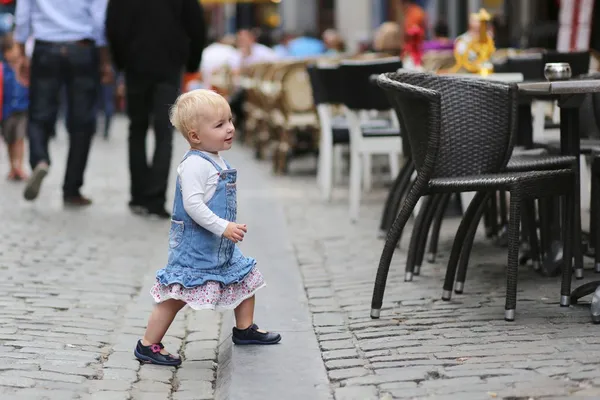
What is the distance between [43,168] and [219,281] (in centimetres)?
606

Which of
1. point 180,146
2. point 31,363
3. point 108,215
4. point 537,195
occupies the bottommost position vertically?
point 180,146

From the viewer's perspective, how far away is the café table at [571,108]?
19.8 feet

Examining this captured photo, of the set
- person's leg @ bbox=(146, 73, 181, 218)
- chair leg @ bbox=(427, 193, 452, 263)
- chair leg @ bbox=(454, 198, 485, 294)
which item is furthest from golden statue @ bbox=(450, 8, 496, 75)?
chair leg @ bbox=(454, 198, 485, 294)

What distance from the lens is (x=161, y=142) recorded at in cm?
1042

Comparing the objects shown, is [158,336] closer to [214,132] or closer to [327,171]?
[214,132]

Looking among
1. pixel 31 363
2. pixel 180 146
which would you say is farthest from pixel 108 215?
pixel 180 146

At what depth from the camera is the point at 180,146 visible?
64.4 ft

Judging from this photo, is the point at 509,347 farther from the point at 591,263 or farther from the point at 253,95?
the point at 253,95

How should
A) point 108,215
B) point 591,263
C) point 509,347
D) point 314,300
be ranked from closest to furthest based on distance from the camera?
1. point 509,347
2. point 314,300
3. point 591,263
4. point 108,215

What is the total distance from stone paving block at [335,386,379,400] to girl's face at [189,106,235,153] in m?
1.13

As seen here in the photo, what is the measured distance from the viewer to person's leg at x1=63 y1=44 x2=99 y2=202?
11086 millimetres

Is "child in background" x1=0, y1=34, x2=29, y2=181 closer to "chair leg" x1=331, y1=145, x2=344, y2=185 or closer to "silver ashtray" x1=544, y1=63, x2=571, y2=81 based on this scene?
"chair leg" x1=331, y1=145, x2=344, y2=185

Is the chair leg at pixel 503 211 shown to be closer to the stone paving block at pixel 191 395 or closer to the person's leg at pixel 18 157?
the stone paving block at pixel 191 395

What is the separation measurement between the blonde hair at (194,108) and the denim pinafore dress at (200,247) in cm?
12
